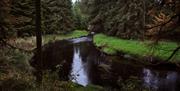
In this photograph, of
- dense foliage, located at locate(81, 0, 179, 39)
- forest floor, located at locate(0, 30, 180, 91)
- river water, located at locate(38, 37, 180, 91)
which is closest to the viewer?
forest floor, located at locate(0, 30, 180, 91)

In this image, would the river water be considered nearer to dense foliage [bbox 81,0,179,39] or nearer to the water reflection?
the water reflection

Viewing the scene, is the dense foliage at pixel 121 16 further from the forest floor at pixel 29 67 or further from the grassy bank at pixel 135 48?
the forest floor at pixel 29 67

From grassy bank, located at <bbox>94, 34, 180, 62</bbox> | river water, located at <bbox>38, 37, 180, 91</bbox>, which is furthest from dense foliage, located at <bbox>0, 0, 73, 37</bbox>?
grassy bank, located at <bbox>94, 34, 180, 62</bbox>

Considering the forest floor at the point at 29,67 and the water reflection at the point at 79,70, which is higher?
the forest floor at the point at 29,67

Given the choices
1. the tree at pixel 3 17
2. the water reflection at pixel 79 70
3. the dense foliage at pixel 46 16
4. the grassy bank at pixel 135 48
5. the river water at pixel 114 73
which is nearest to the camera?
the tree at pixel 3 17

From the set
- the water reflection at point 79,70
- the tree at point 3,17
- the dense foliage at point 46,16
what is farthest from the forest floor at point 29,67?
the water reflection at point 79,70

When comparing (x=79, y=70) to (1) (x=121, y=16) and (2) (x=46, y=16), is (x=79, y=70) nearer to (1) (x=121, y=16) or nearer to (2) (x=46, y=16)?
(1) (x=121, y=16)

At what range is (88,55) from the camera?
146ft

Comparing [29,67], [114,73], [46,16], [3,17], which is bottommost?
[114,73]

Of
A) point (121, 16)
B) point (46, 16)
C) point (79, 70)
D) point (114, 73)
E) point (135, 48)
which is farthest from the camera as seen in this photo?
point (46, 16)

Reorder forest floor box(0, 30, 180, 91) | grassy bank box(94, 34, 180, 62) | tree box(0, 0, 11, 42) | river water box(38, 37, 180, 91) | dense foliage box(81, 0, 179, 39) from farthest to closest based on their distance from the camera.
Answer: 1. dense foliage box(81, 0, 179, 39)
2. grassy bank box(94, 34, 180, 62)
3. river water box(38, 37, 180, 91)
4. tree box(0, 0, 11, 42)
5. forest floor box(0, 30, 180, 91)

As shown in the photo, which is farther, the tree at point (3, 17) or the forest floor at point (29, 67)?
the tree at point (3, 17)

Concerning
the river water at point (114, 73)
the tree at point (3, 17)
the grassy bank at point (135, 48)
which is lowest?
the river water at point (114, 73)

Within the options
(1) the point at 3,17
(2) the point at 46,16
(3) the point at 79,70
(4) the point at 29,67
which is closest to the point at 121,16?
(2) the point at 46,16
